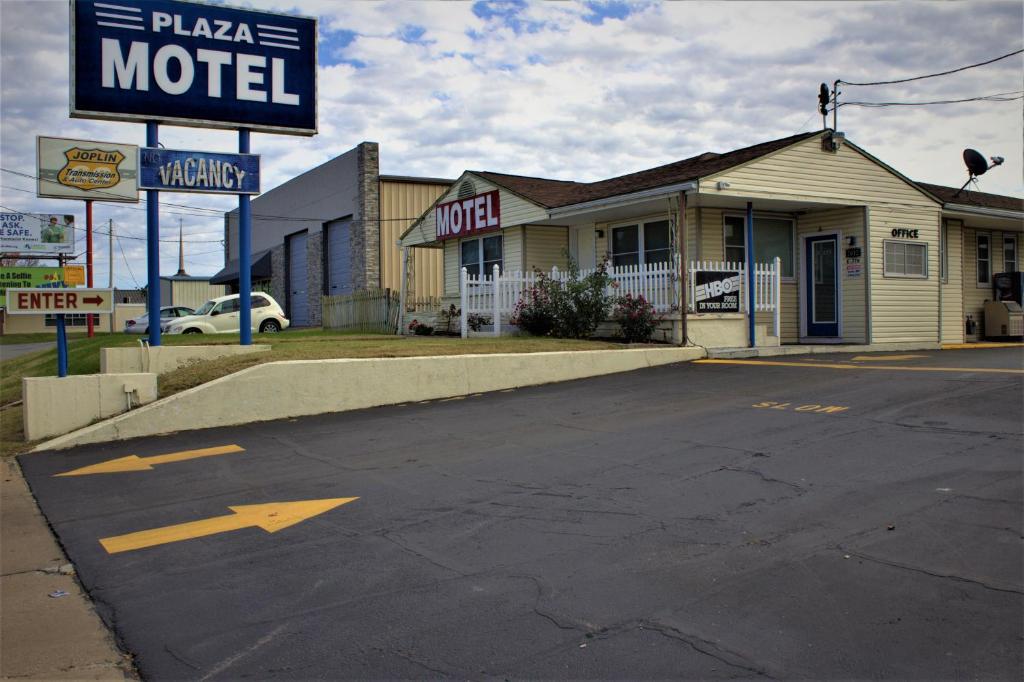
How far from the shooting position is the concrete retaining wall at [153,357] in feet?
41.2

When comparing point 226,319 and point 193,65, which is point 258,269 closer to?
point 226,319

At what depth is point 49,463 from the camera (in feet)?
29.4

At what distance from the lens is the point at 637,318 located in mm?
15320

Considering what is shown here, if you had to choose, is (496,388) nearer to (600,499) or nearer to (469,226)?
(600,499)

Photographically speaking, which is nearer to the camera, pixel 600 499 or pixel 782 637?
pixel 782 637

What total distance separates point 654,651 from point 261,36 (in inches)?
511

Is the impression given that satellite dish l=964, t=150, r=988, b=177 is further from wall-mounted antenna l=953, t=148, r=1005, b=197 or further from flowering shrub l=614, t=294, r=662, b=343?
flowering shrub l=614, t=294, r=662, b=343

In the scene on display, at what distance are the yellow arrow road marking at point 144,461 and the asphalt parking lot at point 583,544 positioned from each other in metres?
0.06

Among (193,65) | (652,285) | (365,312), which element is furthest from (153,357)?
(365,312)

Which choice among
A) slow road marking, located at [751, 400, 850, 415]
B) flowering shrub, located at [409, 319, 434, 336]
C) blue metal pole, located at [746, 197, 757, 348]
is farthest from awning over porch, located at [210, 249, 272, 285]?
slow road marking, located at [751, 400, 850, 415]

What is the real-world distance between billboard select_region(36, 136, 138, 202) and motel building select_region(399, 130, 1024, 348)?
737 cm

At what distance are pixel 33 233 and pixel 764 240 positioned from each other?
157 ft

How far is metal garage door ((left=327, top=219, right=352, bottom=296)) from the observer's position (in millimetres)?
35156

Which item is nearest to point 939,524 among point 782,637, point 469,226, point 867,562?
point 867,562
